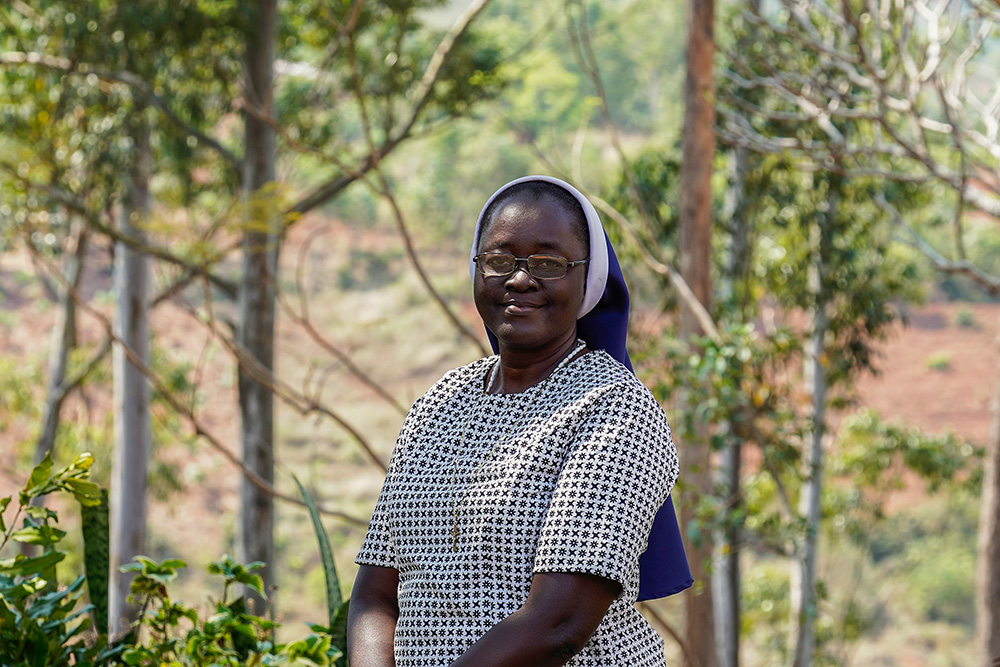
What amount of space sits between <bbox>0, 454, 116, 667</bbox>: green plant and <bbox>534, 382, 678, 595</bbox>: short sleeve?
3.44 feet

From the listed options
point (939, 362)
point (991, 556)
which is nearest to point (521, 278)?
point (991, 556)

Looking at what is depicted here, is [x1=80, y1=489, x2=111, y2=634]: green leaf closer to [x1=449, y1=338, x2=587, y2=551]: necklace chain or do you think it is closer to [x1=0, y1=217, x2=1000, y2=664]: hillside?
[x1=449, y1=338, x2=587, y2=551]: necklace chain

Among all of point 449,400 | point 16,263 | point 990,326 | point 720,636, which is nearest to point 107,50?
point 720,636

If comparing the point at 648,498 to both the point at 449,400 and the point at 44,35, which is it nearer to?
the point at 449,400

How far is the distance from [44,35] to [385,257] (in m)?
28.3

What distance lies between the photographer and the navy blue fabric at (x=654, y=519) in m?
1.45

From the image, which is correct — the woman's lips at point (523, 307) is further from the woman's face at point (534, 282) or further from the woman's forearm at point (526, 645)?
the woman's forearm at point (526, 645)

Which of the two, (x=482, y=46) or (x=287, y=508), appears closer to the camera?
(x=482, y=46)

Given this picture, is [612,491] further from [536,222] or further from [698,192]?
[698,192]

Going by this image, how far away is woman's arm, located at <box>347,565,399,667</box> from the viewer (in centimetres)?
147

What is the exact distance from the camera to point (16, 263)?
112ft

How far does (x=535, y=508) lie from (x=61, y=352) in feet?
36.2

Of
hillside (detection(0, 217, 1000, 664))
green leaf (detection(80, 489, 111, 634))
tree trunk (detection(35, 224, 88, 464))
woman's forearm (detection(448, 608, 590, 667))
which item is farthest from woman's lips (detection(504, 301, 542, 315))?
hillside (detection(0, 217, 1000, 664))

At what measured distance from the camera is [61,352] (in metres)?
11.4
